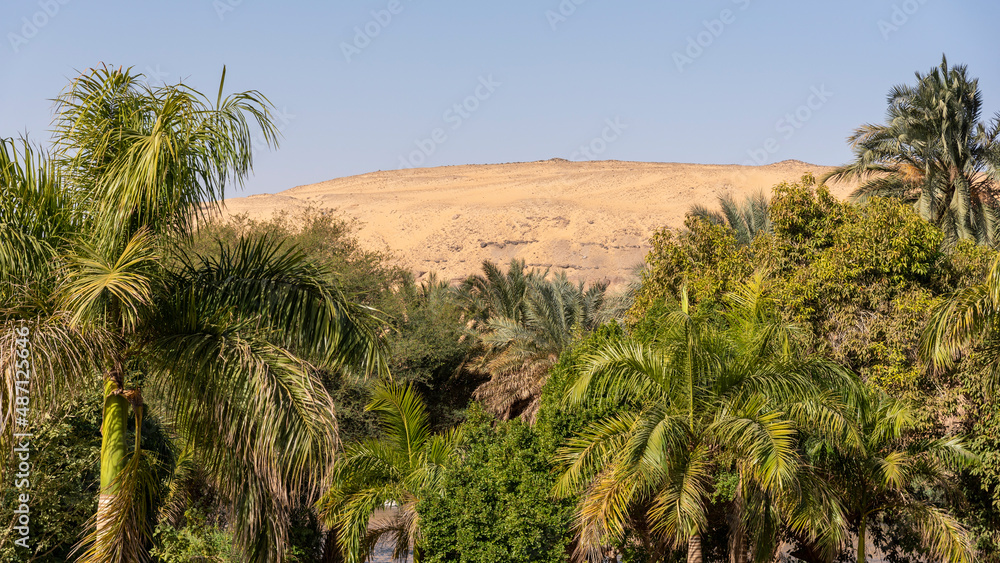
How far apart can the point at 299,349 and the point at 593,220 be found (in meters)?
64.3

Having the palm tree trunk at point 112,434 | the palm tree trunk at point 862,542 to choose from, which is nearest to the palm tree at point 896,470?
the palm tree trunk at point 862,542

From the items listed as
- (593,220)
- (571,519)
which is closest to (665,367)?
(571,519)

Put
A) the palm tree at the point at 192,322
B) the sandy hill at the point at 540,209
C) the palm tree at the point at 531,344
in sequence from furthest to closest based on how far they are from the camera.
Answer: the sandy hill at the point at 540,209
the palm tree at the point at 531,344
the palm tree at the point at 192,322

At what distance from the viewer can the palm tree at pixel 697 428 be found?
9344mm

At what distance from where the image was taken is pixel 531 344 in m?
22.0

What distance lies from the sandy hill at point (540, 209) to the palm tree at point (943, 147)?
3527cm

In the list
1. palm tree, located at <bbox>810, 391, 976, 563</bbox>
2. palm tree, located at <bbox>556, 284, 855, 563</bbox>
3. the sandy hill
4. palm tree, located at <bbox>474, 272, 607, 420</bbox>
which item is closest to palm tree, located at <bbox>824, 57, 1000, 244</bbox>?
palm tree, located at <bbox>474, 272, 607, 420</bbox>

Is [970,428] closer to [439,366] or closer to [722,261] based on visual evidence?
[722,261]

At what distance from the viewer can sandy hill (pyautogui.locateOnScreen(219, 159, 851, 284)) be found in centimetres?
6550

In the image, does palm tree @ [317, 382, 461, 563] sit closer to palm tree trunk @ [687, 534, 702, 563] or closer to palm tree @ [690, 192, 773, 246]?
palm tree trunk @ [687, 534, 702, 563]

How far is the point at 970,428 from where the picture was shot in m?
14.4

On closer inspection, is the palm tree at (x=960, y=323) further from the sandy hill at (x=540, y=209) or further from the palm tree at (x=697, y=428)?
the sandy hill at (x=540, y=209)

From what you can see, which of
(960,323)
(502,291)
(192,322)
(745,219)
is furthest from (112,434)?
(745,219)

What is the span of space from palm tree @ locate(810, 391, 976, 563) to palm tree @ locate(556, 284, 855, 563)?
4.66 ft
